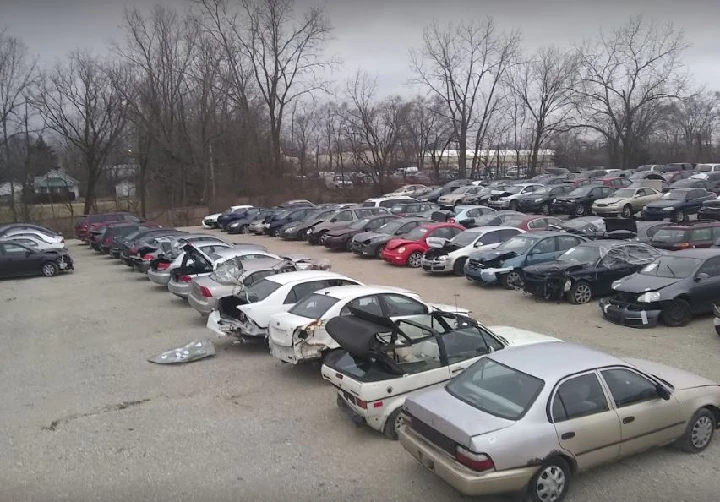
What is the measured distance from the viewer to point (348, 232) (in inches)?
1009

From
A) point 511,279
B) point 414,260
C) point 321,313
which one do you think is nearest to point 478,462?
point 321,313

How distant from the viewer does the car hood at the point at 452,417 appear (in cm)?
534

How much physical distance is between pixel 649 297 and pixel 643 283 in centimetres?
59

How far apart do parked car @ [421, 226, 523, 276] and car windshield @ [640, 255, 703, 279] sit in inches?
239

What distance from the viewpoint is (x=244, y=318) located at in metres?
10.7

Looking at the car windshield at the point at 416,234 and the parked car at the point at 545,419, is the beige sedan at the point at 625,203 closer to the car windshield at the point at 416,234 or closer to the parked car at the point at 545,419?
the car windshield at the point at 416,234

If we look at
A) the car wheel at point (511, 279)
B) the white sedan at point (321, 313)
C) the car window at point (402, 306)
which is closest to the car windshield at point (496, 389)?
the white sedan at point (321, 313)

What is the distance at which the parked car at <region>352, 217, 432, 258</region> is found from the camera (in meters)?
23.1

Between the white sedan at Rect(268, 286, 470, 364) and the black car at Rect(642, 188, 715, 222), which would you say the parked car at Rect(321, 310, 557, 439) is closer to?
the white sedan at Rect(268, 286, 470, 364)

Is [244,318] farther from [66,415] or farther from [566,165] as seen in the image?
[566,165]

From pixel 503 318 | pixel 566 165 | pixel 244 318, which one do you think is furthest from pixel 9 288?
pixel 566 165

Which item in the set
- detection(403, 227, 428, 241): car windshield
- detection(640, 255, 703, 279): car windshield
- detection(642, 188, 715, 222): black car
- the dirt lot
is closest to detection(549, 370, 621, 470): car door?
the dirt lot

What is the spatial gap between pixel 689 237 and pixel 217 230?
2898 centimetres

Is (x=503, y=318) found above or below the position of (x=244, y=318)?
below
